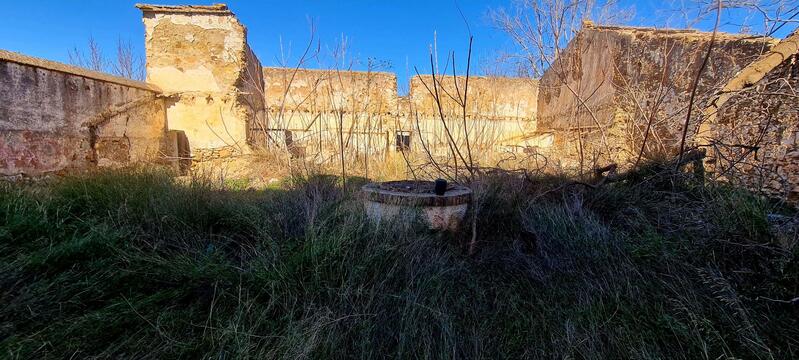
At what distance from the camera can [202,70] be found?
265 inches

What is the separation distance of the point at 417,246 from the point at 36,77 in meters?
5.88

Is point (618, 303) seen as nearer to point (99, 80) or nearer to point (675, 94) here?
point (675, 94)

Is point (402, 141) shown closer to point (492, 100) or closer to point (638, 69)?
point (492, 100)

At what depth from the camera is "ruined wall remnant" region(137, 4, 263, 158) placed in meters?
6.50

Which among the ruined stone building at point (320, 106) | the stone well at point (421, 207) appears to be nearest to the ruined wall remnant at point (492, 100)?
the ruined stone building at point (320, 106)

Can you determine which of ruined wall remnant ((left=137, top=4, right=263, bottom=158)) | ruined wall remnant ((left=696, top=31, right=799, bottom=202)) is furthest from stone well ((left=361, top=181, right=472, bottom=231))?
ruined wall remnant ((left=137, top=4, right=263, bottom=158))

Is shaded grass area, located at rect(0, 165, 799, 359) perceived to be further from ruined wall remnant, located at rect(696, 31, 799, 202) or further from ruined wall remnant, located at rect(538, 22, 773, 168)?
ruined wall remnant, located at rect(538, 22, 773, 168)

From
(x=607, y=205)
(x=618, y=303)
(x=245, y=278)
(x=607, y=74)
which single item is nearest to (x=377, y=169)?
(x=607, y=205)

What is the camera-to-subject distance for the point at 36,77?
4301 mm

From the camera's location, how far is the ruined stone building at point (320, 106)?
12.0 feet

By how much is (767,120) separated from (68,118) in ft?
31.1

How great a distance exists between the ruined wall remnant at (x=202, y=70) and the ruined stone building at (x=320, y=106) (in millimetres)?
21

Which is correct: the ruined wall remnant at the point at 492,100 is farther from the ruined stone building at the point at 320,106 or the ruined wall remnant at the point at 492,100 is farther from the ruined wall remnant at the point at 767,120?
the ruined wall remnant at the point at 767,120

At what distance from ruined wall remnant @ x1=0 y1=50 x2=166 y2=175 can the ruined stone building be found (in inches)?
0.6
